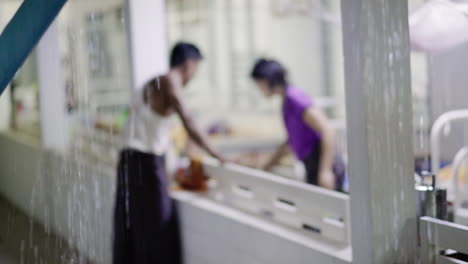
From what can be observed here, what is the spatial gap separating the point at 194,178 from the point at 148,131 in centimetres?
38

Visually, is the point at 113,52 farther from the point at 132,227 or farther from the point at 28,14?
the point at 28,14

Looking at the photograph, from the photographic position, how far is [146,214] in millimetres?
3613

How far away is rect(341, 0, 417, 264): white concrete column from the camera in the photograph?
81.7 inches

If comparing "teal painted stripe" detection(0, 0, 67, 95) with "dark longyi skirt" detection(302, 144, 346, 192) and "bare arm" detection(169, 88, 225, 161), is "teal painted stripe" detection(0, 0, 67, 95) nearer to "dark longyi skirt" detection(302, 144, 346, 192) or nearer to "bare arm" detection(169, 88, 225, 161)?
"bare arm" detection(169, 88, 225, 161)

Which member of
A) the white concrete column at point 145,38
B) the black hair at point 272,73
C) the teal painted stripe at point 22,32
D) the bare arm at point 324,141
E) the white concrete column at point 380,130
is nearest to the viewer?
the teal painted stripe at point 22,32

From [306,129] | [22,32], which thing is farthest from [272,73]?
[22,32]

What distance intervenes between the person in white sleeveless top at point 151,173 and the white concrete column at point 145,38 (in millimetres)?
429

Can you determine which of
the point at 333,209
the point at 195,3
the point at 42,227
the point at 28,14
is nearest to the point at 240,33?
the point at 195,3

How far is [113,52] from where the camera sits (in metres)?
11.0

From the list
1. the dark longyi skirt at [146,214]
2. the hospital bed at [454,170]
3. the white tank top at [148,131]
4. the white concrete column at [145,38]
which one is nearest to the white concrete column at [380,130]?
the hospital bed at [454,170]

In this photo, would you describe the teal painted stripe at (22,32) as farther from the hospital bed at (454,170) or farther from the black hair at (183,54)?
the black hair at (183,54)

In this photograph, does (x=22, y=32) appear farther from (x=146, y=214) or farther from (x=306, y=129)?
(x=306, y=129)

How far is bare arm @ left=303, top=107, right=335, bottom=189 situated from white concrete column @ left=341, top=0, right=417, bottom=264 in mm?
1673

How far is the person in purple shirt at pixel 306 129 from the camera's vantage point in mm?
3885
